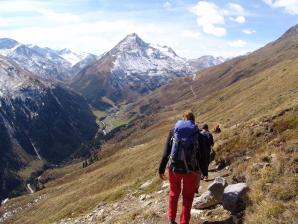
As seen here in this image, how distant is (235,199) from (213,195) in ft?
7.40

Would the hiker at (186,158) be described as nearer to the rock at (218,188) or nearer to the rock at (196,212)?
the rock at (218,188)

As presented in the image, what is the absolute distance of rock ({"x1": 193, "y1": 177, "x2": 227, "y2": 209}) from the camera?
1756 centimetres

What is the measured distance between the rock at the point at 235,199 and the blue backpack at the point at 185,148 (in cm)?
207

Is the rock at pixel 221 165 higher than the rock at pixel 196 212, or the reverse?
the rock at pixel 196 212

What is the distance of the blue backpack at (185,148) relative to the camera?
48.1 ft

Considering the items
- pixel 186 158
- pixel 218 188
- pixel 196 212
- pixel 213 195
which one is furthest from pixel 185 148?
pixel 196 212

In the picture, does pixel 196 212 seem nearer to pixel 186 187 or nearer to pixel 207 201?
pixel 207 201

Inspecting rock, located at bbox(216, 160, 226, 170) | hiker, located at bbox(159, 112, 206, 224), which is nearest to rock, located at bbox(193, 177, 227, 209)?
hiker, located at bbox(159, 112, 206, 224)

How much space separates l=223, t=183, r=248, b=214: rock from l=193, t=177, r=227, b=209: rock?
1439 millimetres

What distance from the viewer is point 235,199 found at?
1561 centimetres

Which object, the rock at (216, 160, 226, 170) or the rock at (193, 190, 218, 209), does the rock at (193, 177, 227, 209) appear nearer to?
the rock at (193, 190, 218, 209)

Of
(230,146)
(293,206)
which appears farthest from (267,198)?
(230,146)

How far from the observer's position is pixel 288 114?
28.0 metres

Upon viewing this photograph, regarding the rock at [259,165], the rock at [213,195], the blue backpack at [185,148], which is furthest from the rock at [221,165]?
the blue backpack at [185,148]
